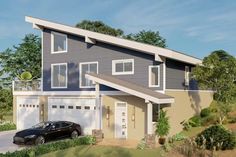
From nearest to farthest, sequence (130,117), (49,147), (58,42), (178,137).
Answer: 1. (49,147)
2. (178,137)
3. (130,117)
4. (58,42)

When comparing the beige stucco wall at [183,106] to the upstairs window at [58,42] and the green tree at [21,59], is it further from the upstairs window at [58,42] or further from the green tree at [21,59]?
the green tree at [21,59]

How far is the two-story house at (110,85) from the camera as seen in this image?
23672 mm

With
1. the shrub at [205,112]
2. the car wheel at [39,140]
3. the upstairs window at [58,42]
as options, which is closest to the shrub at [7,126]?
the upstairs window at [58,42]

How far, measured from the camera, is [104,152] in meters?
19.5

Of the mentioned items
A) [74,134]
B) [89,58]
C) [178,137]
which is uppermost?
[89,58]

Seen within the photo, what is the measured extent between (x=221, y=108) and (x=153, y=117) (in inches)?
225

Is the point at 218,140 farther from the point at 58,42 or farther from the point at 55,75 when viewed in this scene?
the point at 58,42

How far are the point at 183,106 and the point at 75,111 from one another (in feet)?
28.6

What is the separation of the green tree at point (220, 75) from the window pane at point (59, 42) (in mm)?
11212

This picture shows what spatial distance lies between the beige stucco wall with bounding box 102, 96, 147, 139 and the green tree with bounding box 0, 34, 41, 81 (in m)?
29.0

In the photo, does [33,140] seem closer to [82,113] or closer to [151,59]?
[82,113]

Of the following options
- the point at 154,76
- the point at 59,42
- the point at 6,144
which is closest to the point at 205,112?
the point at 154,76

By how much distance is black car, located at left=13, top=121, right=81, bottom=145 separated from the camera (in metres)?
22.6

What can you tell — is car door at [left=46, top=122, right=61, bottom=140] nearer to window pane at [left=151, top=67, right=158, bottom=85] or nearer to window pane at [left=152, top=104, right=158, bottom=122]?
window pane at [left=152, top=104, right=158, bottom=122]
